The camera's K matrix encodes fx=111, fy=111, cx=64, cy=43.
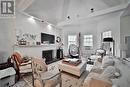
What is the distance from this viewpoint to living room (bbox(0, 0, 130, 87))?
389 centimetres

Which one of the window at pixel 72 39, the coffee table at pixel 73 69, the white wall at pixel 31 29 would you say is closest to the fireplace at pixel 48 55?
the white wall at pixel 31 29

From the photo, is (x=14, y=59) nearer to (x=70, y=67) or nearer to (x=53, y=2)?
(x=70, y=67)

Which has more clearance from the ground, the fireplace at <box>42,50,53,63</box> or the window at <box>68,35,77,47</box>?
the window at <box>68,35,77,47</box>

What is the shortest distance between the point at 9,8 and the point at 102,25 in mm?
5606

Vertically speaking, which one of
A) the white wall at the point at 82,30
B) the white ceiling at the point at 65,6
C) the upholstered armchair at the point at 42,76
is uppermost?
the white ceiling at the point at 65,6

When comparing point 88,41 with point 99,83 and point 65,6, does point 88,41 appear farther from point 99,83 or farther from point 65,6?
point 99,83

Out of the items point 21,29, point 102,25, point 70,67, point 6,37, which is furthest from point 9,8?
point 102,25

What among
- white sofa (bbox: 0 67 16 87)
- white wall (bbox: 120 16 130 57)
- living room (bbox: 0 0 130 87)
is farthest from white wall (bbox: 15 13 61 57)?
white wall (bbox: 120 16 130 57)

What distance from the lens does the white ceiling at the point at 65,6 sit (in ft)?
15.2

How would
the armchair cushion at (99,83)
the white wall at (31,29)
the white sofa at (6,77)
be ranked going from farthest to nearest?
the white wall at (31,29), the white sofa at (6,77), the armchair cushion at (99,83)

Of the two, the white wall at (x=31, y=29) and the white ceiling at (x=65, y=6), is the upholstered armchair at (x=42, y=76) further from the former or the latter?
the white ceiling at (x=65, y=6)

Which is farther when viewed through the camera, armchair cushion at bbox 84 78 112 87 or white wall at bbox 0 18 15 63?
white wall at bbox 0 18 15 63

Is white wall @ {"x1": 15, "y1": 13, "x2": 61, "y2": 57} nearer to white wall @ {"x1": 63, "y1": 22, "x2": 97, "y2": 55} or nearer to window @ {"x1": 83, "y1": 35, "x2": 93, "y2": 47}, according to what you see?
white wall @ {"x1": 63, "y1": 22, "x2": 97, "y2": 55}

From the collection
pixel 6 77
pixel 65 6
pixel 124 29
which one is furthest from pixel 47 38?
pixel 6 77
